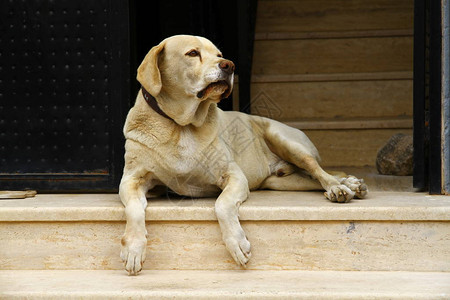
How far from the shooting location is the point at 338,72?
17.2 ft

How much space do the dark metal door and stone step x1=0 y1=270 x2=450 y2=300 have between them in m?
0.93

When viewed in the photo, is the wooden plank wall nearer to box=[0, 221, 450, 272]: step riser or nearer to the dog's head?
the dog's head

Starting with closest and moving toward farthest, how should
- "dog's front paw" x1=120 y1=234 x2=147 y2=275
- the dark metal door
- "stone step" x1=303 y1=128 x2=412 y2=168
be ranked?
"dog's front paw" x1=120 y1=234 x2=147 y2=275
the dark metal door
"stone step" x1=303 y1=128 x2=412 y2=168

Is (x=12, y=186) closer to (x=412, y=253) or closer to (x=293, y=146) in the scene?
(x=293, y=146)

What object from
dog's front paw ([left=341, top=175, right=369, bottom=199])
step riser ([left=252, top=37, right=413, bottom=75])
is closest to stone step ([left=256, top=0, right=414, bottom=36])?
step riser ([left=252, top=37, right=413, bottom=75])

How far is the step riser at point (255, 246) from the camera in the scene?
263 cm

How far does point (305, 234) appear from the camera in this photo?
267 cm

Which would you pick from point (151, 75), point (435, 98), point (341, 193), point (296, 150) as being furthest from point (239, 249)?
point (435, 98)

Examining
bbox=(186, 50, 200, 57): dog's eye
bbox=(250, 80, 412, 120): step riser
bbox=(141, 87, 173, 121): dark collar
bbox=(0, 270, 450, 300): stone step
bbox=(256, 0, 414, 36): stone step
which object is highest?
bbox=(256, 0, 414, 36): stone step

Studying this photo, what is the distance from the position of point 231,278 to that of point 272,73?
3.10 metres

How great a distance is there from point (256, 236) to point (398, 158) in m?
1.94

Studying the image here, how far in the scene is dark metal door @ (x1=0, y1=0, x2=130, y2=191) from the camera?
3.45 meters

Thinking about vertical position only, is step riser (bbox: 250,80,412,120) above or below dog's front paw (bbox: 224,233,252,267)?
above

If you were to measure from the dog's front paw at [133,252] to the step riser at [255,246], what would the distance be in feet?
0.57
